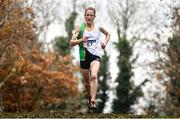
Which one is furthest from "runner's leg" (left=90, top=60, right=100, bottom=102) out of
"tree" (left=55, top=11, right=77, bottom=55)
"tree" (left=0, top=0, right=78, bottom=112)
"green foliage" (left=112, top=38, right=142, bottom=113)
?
"tree" (left=55, top=11, right=77, bottom=55)

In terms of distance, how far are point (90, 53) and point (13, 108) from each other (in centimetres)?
3547

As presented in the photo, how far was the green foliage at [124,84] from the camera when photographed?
53938 millimetres

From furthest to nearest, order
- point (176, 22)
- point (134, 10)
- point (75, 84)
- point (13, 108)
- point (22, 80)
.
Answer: point (134, 10), point (75, 84), point (13, 108), point (22, 80), point (176, 22)

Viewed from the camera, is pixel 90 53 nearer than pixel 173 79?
Yes

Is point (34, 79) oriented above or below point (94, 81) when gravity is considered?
below

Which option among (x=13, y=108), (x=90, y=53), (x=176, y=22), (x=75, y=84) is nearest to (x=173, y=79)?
(x=176, y=22)

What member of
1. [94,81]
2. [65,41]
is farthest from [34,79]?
[94,81]

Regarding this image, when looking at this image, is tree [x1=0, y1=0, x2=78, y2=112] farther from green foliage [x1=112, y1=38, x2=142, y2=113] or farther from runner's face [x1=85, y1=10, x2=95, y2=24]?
runner's face [x1=85, y1=10, x2=95, y2=24]

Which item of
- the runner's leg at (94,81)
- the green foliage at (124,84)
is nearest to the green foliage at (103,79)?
the green foliage at (124,84)

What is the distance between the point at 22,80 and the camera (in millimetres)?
42781

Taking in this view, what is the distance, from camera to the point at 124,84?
54.3 meters

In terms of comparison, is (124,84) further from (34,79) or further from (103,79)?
(34,79)

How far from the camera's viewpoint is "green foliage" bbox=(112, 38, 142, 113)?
53938mm

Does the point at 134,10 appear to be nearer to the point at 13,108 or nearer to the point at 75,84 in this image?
the point at 75,84
